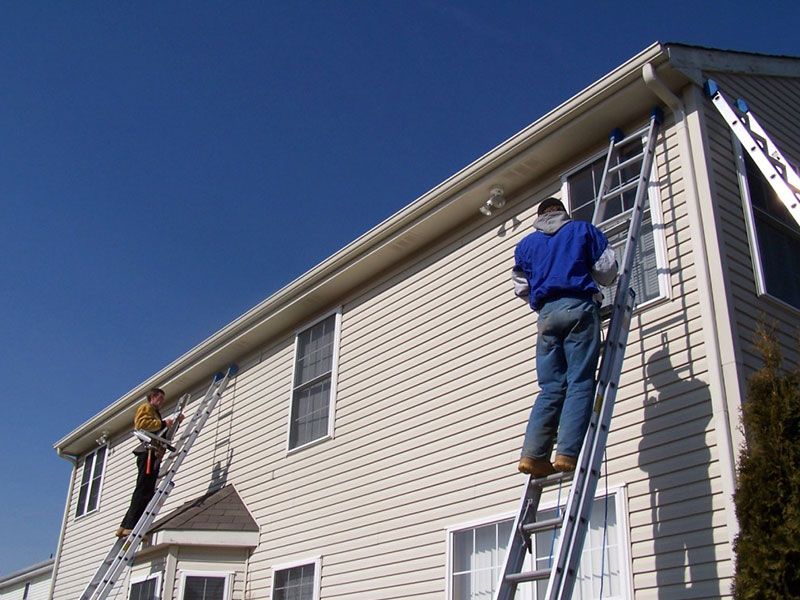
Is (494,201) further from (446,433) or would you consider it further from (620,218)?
(446,433)

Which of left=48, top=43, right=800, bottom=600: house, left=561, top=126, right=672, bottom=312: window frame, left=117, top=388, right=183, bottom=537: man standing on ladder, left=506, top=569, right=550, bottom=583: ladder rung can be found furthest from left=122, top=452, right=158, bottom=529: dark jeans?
left=506, top=569, right=550, bottom=583: ladder rung

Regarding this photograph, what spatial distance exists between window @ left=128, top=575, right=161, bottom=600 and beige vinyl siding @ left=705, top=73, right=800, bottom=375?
23.1 feet

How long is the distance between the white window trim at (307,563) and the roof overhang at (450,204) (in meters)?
3.12

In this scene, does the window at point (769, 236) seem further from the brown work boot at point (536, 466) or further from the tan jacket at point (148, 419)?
the tan jacket at point (148, 419)

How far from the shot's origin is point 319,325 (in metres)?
11.4

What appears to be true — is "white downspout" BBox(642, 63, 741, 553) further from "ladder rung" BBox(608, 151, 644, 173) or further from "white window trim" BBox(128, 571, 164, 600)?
"white window trim" BBox(128, 571, 164, 600)

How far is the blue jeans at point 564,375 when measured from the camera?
5.20 metres

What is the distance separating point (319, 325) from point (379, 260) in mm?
1559

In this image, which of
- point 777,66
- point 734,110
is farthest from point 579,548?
point 777,66

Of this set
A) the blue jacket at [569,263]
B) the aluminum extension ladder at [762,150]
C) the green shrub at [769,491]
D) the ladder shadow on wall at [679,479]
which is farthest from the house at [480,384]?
the blue jacket at [569,263]

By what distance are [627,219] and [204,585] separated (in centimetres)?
629

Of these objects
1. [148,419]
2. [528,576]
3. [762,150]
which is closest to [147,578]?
[148,419]

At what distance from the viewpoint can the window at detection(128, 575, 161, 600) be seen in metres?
10.2

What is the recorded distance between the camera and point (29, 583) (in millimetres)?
24422
